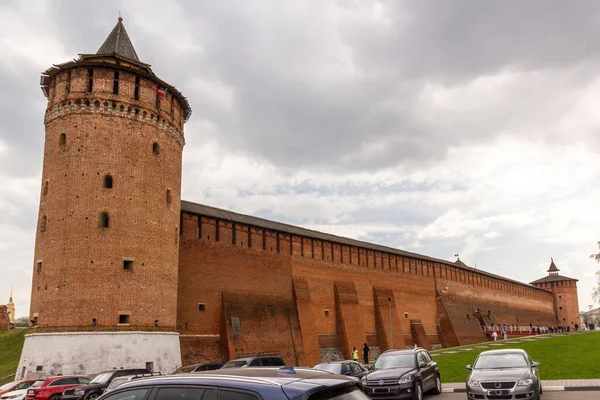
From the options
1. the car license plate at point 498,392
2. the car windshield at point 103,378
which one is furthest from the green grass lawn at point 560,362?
the car windshield at point 103,378

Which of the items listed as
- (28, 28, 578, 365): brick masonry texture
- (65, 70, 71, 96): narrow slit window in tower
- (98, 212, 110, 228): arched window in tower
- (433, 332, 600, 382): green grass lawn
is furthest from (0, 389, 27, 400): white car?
(433, 332, 600, 382): green grass lawn

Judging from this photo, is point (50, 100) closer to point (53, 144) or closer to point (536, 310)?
point (53, 144)

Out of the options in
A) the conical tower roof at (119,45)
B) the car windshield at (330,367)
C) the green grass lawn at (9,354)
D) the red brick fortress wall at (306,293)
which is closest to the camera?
the car windshield at (330,367)

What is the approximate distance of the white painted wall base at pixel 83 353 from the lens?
2173 centimetres

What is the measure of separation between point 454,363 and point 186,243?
14970 millimetres

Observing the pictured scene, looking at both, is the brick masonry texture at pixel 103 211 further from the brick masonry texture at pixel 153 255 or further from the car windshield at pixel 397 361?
the car windshield at pixel 397 361

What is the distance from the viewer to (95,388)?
16.5 metres

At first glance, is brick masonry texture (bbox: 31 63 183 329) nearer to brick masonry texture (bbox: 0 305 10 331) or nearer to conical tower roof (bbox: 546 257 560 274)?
brick masonry texture (bbox: 0 305 10 331)

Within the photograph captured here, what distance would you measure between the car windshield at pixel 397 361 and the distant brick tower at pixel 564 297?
7505 cm

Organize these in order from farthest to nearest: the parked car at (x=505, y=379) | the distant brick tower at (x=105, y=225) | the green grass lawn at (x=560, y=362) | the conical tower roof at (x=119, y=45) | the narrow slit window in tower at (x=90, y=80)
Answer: the conical tower roof at (x=119, y=45)
the narrow slit window in tower at (x=90, y=80)
the distant brick tower at (x=105, y=225)
the green grass lawn at (x=560, y=362)
the parked car at (x=505, y=379)

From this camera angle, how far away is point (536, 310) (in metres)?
72.1

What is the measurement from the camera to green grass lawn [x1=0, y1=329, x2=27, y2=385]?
29.8 meters

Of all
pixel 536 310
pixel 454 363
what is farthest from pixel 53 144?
pixel 536 310

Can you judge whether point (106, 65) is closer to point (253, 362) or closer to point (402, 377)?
point (253, 362)
